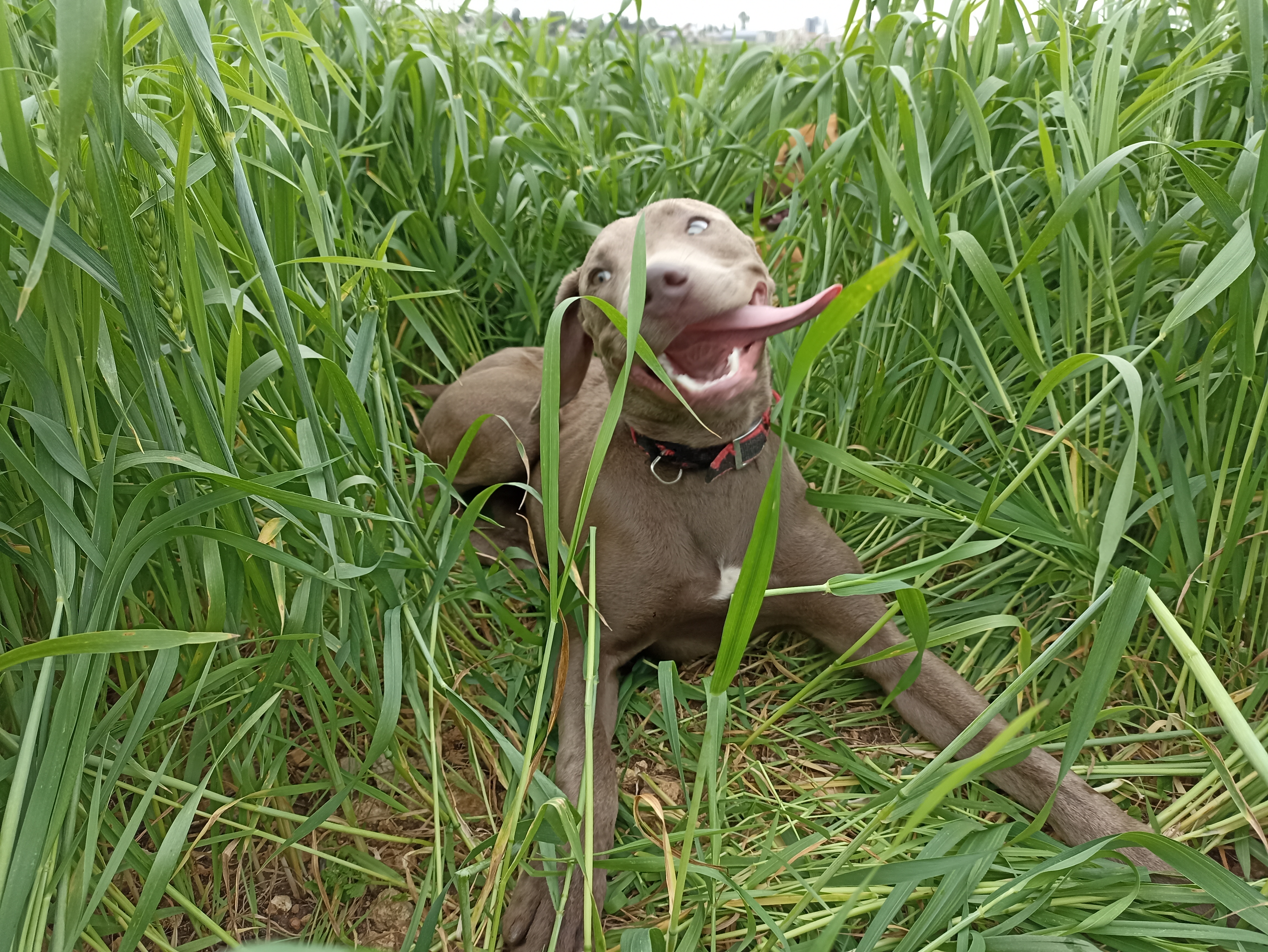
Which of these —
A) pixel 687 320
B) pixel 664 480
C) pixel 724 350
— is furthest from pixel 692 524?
pixel 687 320

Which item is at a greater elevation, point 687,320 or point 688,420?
point 687,320

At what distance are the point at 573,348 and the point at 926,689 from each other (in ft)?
3.47

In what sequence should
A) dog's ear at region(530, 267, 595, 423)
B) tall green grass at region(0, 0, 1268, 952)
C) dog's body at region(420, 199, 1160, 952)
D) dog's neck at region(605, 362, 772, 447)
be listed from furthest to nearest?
dog's ear at region(530, 267, 595, 423) < dog's neck at region(605, 362, 772, 447) < dog's body at region(420, 199, 1160, 952) < tall green grass at region(0, 0, 1268, 952)

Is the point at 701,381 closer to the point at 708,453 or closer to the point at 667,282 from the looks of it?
the point at 708,453

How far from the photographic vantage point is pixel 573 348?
1.91 meters

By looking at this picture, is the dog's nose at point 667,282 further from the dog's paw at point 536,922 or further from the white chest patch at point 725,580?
the dog's paw at point 536,922

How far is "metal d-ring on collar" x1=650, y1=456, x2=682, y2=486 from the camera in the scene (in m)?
1.81

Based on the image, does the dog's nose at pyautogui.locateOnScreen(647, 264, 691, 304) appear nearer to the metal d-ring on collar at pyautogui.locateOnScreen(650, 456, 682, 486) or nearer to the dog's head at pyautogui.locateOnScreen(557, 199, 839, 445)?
the dog's head at pyautogui.locateOnScreen(557, 199, 839, 445)

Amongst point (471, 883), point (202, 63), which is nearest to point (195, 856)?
point (471, 883)

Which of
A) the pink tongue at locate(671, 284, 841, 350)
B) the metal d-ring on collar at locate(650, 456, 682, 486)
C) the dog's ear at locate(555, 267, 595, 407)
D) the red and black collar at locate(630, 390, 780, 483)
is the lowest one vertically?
the metal d-ring on collar at locate(650, 456, 682, 486)

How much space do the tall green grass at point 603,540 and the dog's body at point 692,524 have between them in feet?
0.32

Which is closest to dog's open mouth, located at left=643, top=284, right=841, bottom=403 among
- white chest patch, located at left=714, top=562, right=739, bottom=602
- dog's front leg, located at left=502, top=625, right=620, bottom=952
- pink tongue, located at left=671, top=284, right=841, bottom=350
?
pink tongue, located at left=671, top=284, right=841, bottom=350

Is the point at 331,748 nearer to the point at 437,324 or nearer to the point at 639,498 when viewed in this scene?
the point at 639,498

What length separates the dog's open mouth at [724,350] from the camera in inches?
57.1
